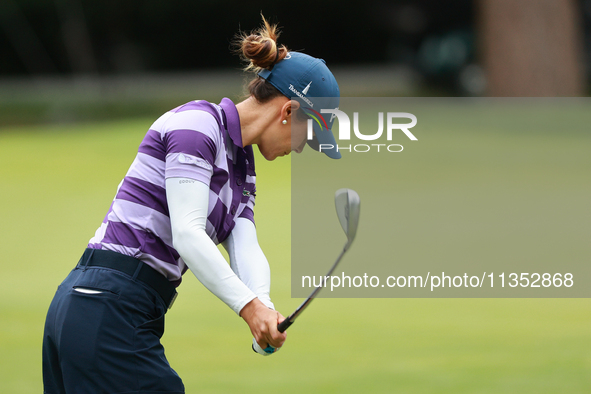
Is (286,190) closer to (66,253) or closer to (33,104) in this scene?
(66,253)

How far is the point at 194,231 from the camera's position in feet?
7.85

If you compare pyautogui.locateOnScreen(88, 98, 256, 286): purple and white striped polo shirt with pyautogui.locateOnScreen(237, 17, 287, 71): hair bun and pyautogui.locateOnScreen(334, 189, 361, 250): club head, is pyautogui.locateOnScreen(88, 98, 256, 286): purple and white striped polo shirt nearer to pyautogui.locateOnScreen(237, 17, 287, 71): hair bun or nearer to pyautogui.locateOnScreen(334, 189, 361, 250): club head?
pyautogui.locateOnScreen(237, 17, 287, 71): hair bun

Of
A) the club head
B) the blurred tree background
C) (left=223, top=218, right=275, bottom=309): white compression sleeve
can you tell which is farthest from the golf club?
the blurred tree background

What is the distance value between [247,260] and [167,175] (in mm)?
604

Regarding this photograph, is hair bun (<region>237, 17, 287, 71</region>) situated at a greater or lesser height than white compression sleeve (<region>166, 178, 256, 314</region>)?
greater

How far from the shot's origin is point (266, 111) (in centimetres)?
275

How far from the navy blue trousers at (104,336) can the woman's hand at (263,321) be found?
0.34 metres

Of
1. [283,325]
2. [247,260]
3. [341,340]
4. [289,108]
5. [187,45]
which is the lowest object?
[283,325]

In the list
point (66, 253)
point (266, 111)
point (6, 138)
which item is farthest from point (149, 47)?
point (266, 111)

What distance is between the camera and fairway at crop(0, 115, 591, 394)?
14.1 ft

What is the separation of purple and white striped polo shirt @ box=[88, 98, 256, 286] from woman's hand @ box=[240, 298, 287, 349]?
31 cm

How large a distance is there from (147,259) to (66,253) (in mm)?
5315

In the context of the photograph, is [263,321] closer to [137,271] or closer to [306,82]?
[137,271]

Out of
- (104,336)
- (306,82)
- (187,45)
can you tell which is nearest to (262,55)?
(306,82)
